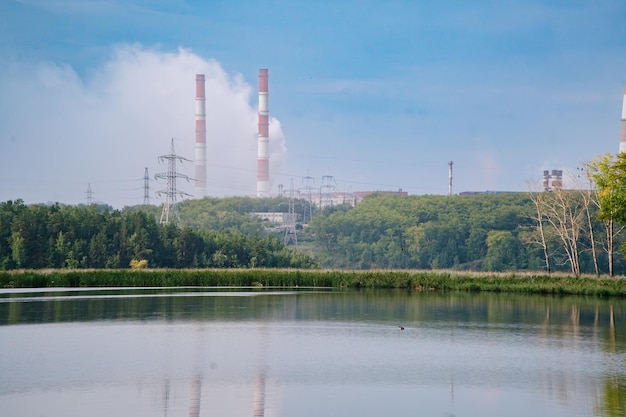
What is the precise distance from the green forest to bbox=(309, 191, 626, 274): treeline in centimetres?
14

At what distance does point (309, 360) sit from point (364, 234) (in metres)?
99.0

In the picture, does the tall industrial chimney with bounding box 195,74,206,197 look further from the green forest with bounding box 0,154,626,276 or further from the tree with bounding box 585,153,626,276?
the tree with bounding box 585,153,626,276

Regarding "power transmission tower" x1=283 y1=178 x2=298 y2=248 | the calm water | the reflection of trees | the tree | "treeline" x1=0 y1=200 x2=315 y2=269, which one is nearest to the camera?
the reflection of trees

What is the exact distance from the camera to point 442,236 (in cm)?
11088

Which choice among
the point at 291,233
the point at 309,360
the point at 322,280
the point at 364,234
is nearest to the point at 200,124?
the point at 291,233

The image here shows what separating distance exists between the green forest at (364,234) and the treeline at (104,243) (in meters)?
0.09

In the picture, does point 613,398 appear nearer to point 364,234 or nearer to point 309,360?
point 309,360

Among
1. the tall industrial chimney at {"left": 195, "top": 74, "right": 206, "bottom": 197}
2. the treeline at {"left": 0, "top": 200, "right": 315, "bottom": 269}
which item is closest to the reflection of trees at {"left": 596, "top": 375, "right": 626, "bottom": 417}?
the treeline at {"left": 0, "top": 200, "right": 315, "bottom": 269}

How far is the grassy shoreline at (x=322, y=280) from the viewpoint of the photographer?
1901 inches

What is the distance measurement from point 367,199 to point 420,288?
88.9 m

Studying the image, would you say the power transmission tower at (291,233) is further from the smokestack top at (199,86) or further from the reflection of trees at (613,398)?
the reflection of trees at (613,398)

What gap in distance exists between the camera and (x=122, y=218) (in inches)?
3243

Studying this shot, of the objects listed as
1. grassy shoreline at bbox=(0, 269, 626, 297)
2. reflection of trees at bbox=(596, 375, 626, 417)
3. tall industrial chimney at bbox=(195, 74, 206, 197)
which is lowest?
reflection of trees at bbox=(596, 375, 626, 417)

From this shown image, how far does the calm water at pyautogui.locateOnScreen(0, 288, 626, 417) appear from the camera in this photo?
55.4 feet
